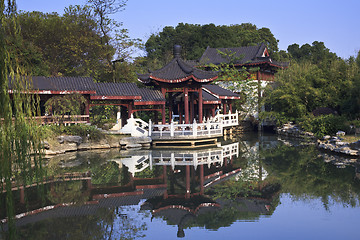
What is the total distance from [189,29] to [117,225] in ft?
145

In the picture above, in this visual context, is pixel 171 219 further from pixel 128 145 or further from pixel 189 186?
pixel 128 145

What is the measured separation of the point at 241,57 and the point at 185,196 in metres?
21.9

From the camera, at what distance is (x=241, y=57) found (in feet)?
96.2

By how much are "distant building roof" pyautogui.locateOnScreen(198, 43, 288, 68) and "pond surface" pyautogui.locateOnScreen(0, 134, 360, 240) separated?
1555 centimetres

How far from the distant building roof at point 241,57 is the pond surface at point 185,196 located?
15.5 meters

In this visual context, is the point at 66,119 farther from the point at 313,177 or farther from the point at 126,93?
the point at 313,177

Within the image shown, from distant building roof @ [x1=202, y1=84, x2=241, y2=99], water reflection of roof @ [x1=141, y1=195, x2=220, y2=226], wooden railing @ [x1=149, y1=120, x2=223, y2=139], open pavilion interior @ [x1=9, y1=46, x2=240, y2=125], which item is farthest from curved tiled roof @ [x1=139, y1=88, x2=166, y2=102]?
water reflection of roof @ [x1=141, y1=195, x2=220, y2=226]

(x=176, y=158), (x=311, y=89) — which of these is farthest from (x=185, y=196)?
(x=311, y=89)

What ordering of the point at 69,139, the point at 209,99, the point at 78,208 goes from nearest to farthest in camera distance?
the point at 78,208
the point at 69,139
the point at 209,99

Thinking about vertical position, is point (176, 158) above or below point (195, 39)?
below

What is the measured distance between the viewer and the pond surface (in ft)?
22.1

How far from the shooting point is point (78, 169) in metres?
12.1

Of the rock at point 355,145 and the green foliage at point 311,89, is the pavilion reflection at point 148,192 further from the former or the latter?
the green foliage at point 311,89

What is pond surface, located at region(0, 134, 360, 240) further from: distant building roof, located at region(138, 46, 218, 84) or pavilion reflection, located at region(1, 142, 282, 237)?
distant building roof, located at region(138, 46, 218, 84)
